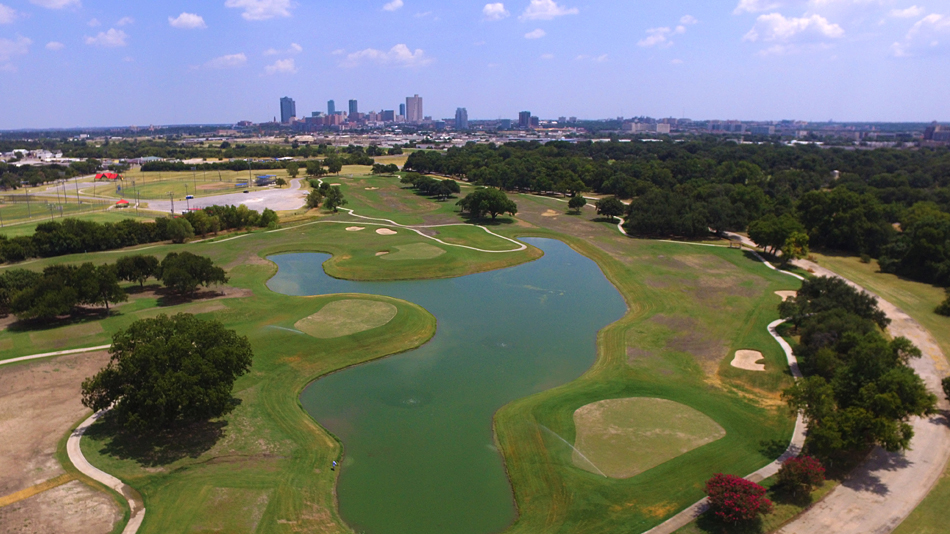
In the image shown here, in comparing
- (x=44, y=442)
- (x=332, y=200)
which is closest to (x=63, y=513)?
(x=44, y=442)

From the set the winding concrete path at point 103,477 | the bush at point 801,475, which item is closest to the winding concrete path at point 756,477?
the bush at point 801,475

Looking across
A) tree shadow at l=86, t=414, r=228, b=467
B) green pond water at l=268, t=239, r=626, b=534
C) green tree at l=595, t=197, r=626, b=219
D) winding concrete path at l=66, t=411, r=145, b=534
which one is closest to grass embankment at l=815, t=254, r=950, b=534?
green pond water at l=268, t=239, r=626, b=534

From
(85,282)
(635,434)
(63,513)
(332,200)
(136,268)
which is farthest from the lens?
(332,200)

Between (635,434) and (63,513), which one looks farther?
(635,434)

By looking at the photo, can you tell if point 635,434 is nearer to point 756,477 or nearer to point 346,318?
point 756,477

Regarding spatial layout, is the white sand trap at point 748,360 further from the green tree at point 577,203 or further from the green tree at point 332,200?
the green tree at point 332,200

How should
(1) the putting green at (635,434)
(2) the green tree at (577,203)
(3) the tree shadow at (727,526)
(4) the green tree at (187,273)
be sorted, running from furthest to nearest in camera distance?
1. (2) the green tree at (577,203)
2. (4) the green tree at (187,273)
3. (1) the putting green at (635,434)
4. (3) the tree shadow at (727,526)
